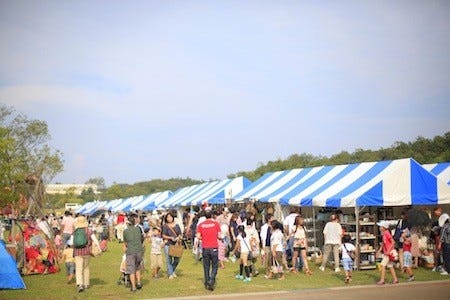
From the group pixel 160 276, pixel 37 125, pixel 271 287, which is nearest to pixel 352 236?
pixel 271 287

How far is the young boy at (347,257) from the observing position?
1277cm

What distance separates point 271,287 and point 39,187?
18.7m

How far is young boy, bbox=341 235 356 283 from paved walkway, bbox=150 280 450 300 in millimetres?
742

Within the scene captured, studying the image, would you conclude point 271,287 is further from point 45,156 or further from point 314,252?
point 45,156

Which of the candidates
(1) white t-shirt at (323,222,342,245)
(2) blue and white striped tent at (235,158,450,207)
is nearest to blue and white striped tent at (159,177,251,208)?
(2) blue and white striped tent at (235,158,450,207)

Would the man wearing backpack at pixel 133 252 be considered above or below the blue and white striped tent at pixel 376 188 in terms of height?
below

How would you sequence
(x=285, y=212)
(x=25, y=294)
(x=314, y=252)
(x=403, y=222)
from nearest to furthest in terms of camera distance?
(x=25, y=294) → (x=403, y=222) → (x=314, y=252) → (x=285, y=212)

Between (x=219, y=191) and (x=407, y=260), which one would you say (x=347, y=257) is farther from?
(x=219, y=191)

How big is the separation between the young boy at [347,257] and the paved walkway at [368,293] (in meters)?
0.74

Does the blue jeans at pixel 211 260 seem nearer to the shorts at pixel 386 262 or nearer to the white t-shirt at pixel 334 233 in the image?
the white t-shirt at pixel 334 233

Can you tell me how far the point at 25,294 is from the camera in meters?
12.4

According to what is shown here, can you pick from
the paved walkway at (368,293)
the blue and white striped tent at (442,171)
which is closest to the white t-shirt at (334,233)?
the paved walkway at (368,293)

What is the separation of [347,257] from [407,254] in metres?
1.71

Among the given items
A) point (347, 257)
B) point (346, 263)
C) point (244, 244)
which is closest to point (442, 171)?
point (347, 257)
